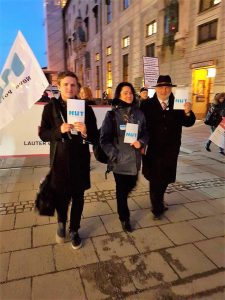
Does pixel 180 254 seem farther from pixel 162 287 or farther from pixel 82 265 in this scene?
pixel 82 265

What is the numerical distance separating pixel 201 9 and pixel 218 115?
10.3m

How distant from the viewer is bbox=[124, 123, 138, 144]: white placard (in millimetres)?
2977

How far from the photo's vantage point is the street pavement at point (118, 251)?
2371 millimetres

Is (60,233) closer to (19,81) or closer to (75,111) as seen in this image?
(75,111)

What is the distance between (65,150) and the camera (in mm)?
2668

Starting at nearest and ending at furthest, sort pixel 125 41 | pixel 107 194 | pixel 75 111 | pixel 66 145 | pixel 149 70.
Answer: pixel 75 111
pixel 66 145
pixel 107 194
pixel 149 70
pixel 125 41

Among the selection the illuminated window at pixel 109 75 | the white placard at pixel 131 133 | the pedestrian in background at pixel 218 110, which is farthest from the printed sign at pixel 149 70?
the illuminated window at pixel 109 75

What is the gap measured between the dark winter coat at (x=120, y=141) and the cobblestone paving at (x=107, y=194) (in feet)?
4.51

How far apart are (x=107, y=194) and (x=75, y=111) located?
7.64ft

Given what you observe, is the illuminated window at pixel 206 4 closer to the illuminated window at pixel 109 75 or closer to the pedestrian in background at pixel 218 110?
the pedestrian in background at pixel 218 110

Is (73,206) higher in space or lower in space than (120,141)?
lower

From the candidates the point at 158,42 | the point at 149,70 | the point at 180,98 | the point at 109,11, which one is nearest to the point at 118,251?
the point at 180,98

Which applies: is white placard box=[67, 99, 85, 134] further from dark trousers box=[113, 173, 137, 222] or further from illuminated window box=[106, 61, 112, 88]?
illuminated window box=[106, 61, 112, 88]

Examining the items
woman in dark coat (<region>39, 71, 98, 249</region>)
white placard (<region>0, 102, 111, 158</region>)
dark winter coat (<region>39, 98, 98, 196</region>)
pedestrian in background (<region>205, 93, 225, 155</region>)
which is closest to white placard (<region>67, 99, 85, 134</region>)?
woman in dark coat (<region>39, 71, 98, 249</region>)
